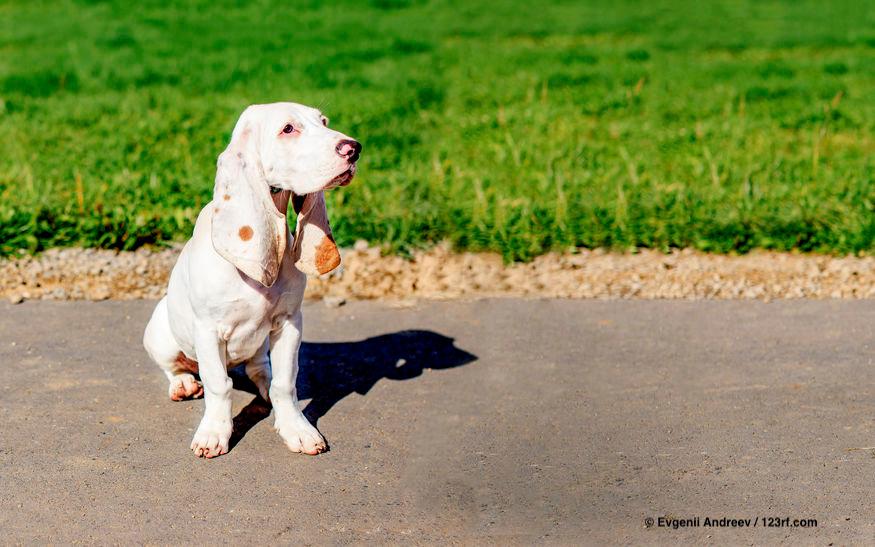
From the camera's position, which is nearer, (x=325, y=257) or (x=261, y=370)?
(x=325, y=257)

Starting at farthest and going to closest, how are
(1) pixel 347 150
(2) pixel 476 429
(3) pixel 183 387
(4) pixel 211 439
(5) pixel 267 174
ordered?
(3) pixel 183 387 < (2) pixel 476 429 < (4) pixel 211 439 < (5) pixel 267 174 < (1) pixel 347 150

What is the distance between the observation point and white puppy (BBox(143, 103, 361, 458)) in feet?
A: 12.1

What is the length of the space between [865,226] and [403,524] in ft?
12.5

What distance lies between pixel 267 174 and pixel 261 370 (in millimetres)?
1103

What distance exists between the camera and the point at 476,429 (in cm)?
446

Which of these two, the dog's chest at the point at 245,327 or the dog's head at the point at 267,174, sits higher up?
the dog's head at the point at 267,174

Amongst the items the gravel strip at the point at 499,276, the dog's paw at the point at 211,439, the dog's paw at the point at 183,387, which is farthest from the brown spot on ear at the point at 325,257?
the gravel strip at the point at 499,276

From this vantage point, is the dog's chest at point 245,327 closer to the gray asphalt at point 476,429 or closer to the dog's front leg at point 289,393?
the dog's front leg at point 289,393

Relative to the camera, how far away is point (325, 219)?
13.2 feet

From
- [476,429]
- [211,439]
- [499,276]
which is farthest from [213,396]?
[499,276]

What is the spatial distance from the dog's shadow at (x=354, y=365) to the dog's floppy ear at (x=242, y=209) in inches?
38.9

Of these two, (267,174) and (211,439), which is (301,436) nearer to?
(211,439)

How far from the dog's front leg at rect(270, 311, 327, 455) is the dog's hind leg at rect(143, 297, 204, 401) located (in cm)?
48

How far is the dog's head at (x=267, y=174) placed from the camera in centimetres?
365
